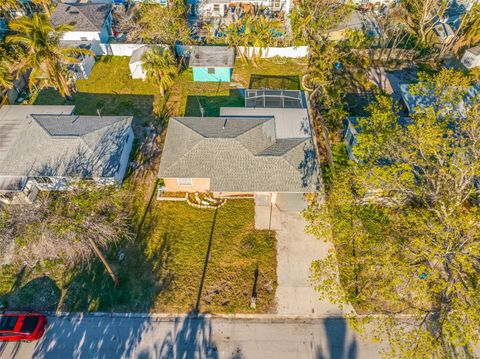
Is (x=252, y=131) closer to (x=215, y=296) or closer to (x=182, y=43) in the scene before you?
(x=215, y=296)

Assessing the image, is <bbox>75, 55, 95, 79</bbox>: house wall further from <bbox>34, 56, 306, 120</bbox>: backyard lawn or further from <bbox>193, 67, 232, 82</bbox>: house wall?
<bbox>193, 67, 232, 82</bbox>: house wall

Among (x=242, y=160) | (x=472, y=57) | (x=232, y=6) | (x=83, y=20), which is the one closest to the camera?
(x=242, y=160)

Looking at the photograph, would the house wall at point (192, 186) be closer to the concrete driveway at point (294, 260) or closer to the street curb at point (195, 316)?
the concrete driveway at point (294, 260)

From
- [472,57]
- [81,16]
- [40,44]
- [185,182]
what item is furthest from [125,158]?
[472,57]

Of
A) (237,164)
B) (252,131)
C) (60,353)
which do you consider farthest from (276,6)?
(60,353)

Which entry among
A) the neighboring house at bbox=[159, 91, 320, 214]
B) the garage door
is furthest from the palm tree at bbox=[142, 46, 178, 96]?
the garage door

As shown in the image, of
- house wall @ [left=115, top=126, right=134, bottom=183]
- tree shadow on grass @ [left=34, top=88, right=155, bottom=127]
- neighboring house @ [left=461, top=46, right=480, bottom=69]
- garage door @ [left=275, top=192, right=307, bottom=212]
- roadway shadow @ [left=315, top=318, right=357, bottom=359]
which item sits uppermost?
neighboring house @ [left=461, top=46, right=480, bottom=69]

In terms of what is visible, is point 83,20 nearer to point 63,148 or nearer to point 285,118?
point 63,148
